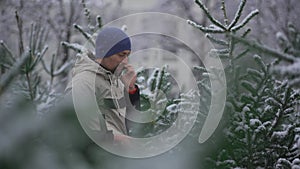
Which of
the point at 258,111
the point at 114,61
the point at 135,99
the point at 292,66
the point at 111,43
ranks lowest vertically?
the point at 135,99

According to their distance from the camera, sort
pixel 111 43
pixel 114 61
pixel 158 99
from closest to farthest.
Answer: pixel 111 43
pixel 114 61
pixel 158 99

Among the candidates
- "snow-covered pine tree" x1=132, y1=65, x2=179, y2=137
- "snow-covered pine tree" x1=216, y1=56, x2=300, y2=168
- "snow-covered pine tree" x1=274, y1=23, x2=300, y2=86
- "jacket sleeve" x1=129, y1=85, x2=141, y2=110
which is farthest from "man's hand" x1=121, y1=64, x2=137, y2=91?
"snow-covered pine tree" x1=274, y1=23, x2=300, y2=86

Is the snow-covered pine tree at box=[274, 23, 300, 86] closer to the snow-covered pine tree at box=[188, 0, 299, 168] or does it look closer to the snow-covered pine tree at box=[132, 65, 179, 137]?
the snow-covered pine tree at box=[188, 0, 299, 168]

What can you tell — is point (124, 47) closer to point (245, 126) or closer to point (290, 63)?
point (245, 126)

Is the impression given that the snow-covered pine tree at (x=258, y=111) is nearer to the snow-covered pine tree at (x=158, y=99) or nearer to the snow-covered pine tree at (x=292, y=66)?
the snow-covered pine tree at (x=158, y=99)

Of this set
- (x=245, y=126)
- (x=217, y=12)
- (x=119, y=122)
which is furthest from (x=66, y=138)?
(x=217, y=12)

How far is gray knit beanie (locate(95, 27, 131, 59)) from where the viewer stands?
272cm

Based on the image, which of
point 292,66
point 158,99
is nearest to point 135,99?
point 158,99

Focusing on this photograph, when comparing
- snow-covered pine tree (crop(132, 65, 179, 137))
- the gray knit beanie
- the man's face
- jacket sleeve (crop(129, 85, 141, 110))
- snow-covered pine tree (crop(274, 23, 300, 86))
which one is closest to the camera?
snow-covered pine tree (crop(274, 23, 300, 86))

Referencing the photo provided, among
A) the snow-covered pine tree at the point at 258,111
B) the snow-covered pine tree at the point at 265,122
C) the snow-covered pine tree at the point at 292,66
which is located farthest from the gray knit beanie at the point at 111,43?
the snow-covered pine tree at the point at 292,66

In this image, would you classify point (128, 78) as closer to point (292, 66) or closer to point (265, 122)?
point (265, 122)

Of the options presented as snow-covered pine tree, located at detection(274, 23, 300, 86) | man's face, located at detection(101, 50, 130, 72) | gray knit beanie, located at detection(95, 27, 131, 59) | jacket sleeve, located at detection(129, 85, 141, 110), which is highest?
snow-covered pine tree, located at detection(274, 23, 300, 86)

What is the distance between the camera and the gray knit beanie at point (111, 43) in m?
2.72

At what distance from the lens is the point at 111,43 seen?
2.76m
